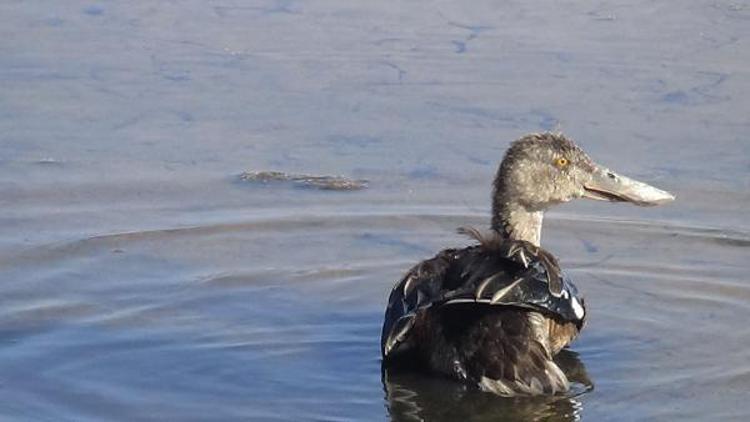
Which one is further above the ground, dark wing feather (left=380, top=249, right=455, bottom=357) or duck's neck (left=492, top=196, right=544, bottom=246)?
duck's neck (left=492, top=196, right=544, bottom=246)

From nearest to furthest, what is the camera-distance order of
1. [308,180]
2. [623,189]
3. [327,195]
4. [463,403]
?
[463,403], [623,189], [327,195], [308,180]

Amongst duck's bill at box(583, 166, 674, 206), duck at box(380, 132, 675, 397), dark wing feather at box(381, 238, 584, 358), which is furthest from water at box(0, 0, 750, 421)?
duck's bill at box(583, 166, 674, 206)

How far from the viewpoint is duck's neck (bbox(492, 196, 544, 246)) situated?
881cm

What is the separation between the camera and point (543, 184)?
348 inches

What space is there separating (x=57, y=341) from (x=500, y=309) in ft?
6.63

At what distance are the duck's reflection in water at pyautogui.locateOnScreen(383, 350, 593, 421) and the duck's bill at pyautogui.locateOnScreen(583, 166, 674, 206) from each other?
1.26 metres

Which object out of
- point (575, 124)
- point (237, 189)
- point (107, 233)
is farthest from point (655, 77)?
point (107, 233)

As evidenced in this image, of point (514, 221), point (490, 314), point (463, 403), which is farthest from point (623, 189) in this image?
point (463, 403)

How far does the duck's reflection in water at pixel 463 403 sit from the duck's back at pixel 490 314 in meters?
0.05

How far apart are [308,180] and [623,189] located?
2.15 metres

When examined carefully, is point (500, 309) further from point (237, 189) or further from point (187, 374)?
point (237, 189)

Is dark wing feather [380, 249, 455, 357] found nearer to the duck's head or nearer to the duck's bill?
the duck's head

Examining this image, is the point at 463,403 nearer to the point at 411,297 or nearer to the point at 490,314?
the point at 490,314

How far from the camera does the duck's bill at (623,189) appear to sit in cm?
898
